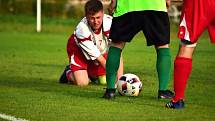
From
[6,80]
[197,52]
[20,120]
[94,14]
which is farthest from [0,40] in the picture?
[20,120]

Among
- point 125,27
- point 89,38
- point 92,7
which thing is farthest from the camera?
point 89,38

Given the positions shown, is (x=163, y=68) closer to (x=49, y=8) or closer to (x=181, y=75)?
(x=181, y=75)

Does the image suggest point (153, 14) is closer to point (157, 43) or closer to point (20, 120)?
point (157, 43)

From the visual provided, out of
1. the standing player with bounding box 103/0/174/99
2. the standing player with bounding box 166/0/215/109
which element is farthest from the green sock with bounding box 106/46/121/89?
the standing player with bounding box 166/0/215/109

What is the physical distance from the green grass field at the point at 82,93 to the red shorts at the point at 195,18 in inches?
34.8

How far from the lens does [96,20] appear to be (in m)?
11.1

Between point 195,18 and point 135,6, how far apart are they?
4.01 feet

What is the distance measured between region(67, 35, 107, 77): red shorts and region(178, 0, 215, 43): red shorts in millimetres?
3947

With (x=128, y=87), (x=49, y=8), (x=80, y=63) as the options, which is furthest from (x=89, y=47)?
(x=49, y=8)

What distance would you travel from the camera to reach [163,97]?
31.8 ft

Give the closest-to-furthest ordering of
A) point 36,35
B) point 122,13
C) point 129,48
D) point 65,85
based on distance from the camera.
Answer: point 122,13, point 65,85, point 129,48, point 36,35

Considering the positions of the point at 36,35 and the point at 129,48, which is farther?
the point at 36,35

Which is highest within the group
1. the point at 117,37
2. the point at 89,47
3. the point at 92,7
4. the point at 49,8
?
the point at 92,7

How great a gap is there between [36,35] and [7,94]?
58.9 feet
